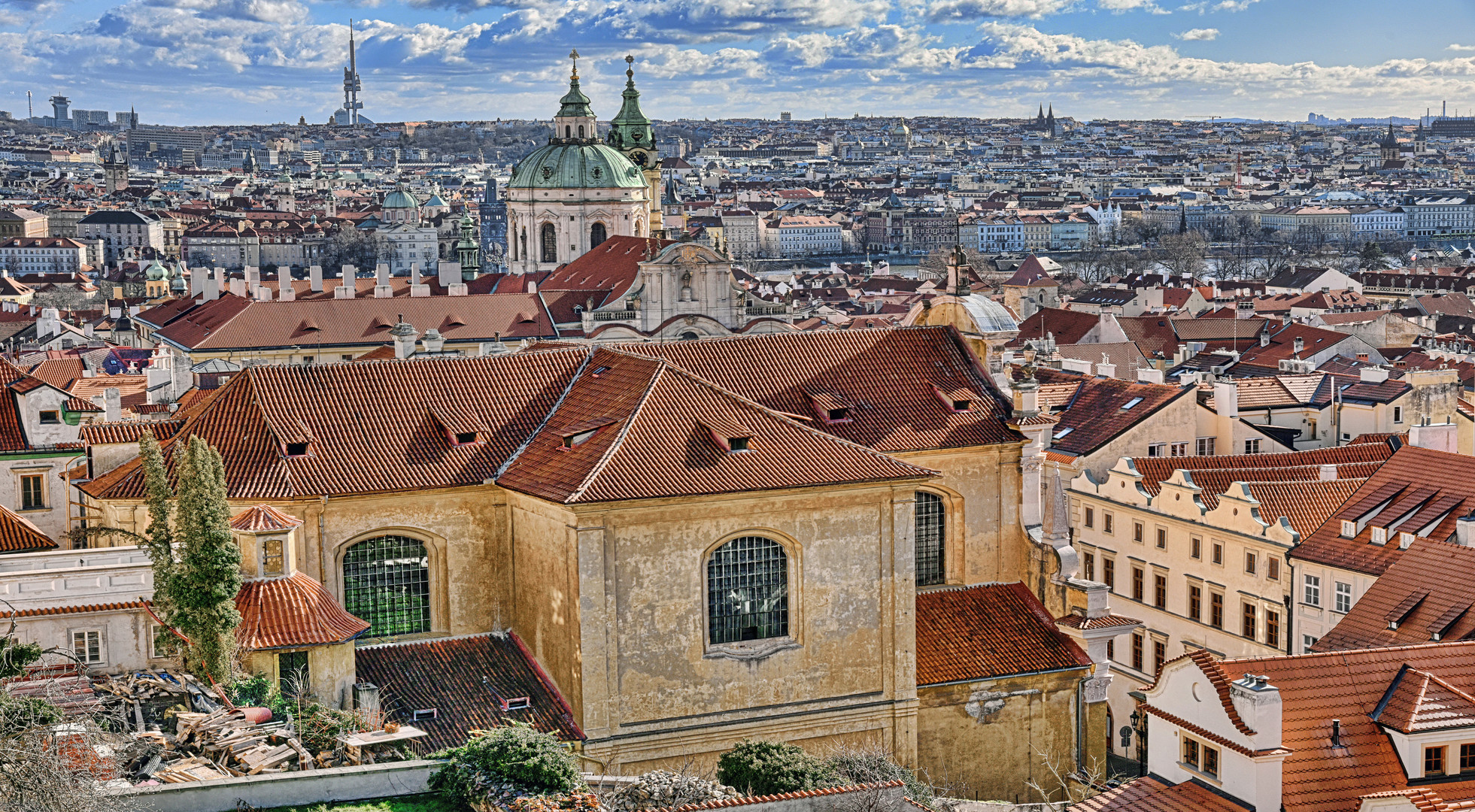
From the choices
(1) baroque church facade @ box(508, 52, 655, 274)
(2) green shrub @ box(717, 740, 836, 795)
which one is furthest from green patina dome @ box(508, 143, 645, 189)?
(2) green shrub @ box(717, 740, 836, 795)

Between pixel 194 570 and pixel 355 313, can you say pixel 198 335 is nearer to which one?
pixel 355 313

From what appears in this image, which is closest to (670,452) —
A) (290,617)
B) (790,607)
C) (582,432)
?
(582,432)

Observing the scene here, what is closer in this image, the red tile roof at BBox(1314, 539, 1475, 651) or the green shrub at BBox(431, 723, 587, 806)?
the green shrub at BBox(431, 723, 587, 806)

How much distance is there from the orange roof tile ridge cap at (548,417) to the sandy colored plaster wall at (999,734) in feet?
25.8

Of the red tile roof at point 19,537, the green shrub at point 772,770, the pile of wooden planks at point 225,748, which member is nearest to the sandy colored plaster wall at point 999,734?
the green shrub at point 772,770

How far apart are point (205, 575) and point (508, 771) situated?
630 cm

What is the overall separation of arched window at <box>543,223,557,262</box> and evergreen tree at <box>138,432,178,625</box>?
8018 centimetres

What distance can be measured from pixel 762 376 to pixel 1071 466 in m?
14.1

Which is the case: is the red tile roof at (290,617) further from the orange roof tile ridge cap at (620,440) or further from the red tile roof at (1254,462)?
the red tile roof at (1254,462)

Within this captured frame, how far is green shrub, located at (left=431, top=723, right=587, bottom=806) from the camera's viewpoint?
24250 millimetres

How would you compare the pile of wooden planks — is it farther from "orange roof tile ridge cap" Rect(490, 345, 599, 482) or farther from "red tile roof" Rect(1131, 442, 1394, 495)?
"red tile roof" Rect(1131, 442, 1394, 495)

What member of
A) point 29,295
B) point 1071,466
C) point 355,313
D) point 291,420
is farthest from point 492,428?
point 29,295

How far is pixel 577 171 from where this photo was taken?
108812 millimetres

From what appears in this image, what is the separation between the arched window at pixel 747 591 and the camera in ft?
99.9
